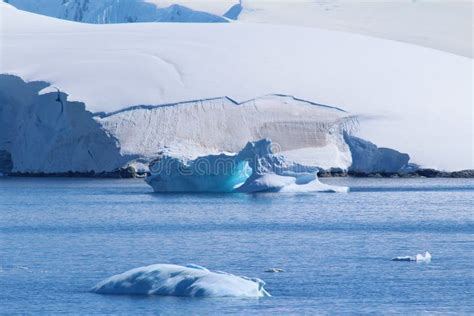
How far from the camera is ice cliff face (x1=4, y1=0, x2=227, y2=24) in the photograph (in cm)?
6988

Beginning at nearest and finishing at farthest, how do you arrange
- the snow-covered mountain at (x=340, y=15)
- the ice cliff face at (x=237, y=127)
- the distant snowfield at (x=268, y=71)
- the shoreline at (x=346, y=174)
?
the ice cliff face at (x=237, y=127)
the shoreline at (x=346, y=174)
the distant snowfield at (x=268, y=71)
the snow-covered mountain at (x=340, y=15)

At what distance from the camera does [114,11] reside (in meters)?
74.4

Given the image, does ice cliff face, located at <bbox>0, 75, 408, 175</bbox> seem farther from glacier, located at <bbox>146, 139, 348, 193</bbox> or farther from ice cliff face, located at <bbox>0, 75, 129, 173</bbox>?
glacier, located at <bbox>146, 139, 348, 193</bbox>

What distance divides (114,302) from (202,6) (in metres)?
58.3

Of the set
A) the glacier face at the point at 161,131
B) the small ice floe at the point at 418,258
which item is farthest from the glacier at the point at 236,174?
the small ice floe at the point at 418,258

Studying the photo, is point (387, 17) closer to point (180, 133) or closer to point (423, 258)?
point (180, 133)

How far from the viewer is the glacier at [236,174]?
3153 cm

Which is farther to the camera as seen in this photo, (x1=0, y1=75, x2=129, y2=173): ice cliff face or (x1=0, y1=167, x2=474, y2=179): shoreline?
(x1=0, y1=167, x2=474, y2=179): shoreline

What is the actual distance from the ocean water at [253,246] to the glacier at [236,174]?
1.10ft

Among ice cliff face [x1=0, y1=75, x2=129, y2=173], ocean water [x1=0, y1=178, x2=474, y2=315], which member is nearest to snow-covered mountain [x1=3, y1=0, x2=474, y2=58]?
ice cliff face [x1=0, y1=75, x2=129, y2=173]

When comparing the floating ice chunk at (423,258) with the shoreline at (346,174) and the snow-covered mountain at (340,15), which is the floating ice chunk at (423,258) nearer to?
the shoreline at (346,174)

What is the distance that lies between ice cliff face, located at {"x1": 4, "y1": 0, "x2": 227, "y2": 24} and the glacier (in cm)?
3468

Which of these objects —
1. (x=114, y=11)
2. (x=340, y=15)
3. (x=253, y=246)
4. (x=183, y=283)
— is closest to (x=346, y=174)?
(x=253, y=246)

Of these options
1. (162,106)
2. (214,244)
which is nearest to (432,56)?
(162,106)
